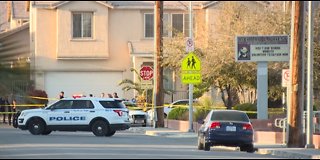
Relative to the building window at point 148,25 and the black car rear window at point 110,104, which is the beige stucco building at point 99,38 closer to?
the building window at point 148,25

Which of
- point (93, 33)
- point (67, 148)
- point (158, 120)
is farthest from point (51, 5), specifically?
point (67, 148)

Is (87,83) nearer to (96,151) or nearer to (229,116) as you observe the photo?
(229,116)

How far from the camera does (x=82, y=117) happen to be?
30969 millimetres

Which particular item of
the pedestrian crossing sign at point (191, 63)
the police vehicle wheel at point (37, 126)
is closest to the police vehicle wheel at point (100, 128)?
the police vehicle wheel at point (37, 126)

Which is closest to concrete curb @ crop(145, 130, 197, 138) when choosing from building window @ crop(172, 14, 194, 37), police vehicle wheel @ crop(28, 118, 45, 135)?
police vehicle wheel @ crop(28, 118, 45, 135)

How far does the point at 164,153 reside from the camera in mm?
20953

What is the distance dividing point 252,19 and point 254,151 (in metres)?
16.7

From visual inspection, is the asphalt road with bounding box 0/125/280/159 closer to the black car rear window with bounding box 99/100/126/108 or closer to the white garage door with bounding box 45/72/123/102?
the black car rear window with bounding box 99/100/126/108

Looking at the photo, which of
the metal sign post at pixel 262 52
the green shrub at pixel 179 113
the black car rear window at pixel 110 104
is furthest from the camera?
the green shrub at pixel 179 113

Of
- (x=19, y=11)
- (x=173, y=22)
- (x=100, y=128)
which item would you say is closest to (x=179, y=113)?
(x=100, y=128)

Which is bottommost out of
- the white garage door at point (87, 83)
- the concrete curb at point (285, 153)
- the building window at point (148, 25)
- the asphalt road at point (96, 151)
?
the concrete curb at point (285, 153)

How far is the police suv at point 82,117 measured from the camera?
30906 millimetres

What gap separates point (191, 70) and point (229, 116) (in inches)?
444

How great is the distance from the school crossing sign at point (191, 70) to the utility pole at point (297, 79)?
383 inches
